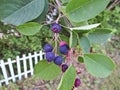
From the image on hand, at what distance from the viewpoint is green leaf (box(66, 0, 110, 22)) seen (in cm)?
49

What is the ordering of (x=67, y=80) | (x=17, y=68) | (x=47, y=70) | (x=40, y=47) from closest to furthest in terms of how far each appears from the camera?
1. (x=67, y=80)
2. (x=47, y=70)
3. (x=17, y=68)
4. (x=40, y=47)

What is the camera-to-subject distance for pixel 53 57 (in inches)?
21.0

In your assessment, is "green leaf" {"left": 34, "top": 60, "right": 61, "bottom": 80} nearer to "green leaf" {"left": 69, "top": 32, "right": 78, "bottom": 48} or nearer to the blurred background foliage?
"green leaf" {"left": 69, "top": 32, "right": 78, "bottom": 48}

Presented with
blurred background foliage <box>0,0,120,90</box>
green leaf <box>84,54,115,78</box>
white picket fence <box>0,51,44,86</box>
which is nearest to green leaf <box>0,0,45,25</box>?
green leaf <box>84,54,115,78</box>

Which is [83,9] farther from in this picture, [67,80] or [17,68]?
[17,68]

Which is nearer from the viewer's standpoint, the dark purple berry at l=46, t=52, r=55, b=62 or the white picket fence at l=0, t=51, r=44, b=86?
the dark purple berry at l=46, t=52, r=55, b=62

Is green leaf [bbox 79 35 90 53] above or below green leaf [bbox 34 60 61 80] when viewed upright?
above

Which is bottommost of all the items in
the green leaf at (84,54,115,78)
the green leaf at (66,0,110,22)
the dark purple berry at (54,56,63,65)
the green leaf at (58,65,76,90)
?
the green leaf at (58,65,76,90)

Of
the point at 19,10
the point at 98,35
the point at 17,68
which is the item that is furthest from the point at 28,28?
the point at 17,68

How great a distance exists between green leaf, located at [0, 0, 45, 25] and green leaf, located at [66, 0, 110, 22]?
0.20 feet

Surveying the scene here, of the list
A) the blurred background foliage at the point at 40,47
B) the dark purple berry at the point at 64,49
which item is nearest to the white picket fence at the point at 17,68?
the blurred background foliage at the point at 40,47

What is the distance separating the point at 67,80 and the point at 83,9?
0.46ft

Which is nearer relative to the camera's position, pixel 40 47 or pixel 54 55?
pixel 54 55

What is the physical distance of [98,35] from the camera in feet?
1.89
